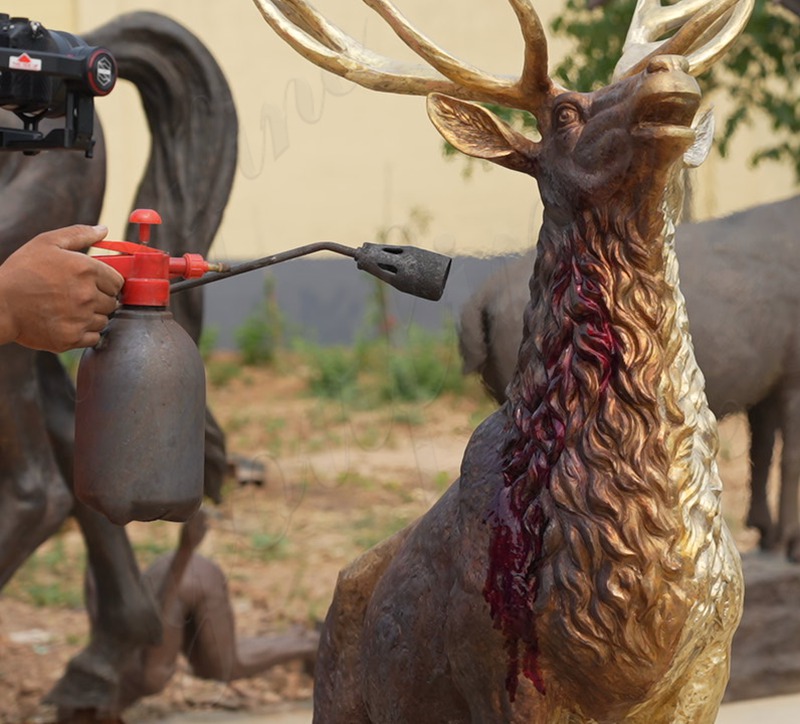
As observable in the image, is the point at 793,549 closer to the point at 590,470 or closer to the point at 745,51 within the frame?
the point at 745,51

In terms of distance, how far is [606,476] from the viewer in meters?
1.79

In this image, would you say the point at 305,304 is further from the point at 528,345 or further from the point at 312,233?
the point at 528,345

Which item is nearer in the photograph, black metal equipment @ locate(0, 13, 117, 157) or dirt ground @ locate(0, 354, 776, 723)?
black metal equipment @ locate(0, 13, 117, 157)

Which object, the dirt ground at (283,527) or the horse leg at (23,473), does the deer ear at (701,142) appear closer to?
the horse leg at (23,473)

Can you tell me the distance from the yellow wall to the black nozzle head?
101 inches

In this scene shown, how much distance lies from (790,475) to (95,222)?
7.25 ft

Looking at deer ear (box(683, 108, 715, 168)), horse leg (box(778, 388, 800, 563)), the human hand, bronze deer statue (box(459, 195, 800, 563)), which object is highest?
deer ear (box(683, 108, 715, 168))

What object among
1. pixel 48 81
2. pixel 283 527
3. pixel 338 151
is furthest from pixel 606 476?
pixel 338 151

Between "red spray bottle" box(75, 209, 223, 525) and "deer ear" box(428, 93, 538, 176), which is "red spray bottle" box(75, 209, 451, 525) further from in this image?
"deer ear" box(428, 93, 538, 176)

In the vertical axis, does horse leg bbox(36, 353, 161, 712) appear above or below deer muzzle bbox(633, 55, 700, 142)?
below

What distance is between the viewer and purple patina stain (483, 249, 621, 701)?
1.81 metres

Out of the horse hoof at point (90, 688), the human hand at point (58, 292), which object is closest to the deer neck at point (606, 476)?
the human hand at point (58, 292)

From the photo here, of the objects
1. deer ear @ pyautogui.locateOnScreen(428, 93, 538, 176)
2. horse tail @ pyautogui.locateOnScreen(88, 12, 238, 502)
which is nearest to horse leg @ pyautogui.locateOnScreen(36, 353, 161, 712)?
horse tail @ pyautogui.locateOnScreen(88, 12, 238, 502)

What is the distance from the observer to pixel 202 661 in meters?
3.87
